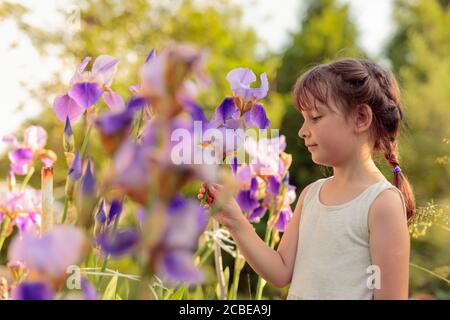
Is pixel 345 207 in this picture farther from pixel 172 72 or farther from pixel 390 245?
pixel 172 72

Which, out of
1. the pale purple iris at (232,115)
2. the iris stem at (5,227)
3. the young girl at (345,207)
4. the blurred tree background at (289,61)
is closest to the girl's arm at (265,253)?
the young girl at (345,207)

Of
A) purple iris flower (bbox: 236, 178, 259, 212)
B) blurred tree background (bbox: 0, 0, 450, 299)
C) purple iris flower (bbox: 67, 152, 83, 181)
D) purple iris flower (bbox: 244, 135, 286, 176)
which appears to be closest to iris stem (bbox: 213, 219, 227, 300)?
purple iris flower (bbox: 236, 178, 259, 212)

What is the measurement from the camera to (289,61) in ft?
17.8

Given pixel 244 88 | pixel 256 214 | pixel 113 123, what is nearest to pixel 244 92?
pixel 244 88

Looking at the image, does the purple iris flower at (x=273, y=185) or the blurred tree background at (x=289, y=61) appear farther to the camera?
the blurred tree background at (x=289, y=61)

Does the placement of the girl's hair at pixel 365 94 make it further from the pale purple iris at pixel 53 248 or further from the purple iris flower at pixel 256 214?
the pale purple iris at pixel 53 248

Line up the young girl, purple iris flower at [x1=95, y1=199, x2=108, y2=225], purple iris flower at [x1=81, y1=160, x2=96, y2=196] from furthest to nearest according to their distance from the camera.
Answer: the young girl, purple iris flower at [x1=95, y1=199, x2=108, y2=225], purple iris flower at [x1=81, y1=160, x2=96, y2=196]

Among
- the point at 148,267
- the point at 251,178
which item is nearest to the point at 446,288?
the point at 251,178

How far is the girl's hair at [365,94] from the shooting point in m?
1.28

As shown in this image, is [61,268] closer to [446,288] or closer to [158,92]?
[158,92]

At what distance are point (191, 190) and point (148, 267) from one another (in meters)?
3.72

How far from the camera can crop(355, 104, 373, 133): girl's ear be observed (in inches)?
50.2

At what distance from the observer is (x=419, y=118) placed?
18.4ft

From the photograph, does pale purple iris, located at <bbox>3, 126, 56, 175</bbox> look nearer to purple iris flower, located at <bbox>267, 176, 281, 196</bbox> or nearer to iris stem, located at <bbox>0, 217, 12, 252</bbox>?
iris stem, located at <bbox>0, 217, 12, 252</bbox>
